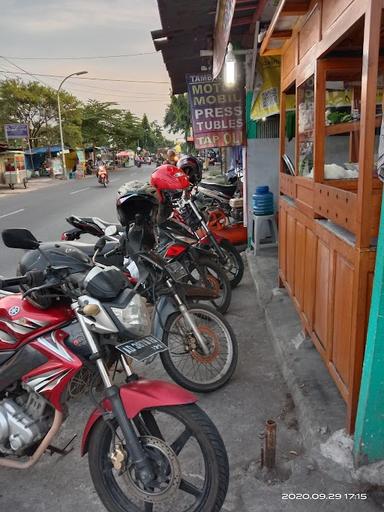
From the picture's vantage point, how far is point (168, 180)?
14.4 feet

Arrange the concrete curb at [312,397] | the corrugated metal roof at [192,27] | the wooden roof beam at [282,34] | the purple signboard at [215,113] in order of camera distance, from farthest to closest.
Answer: the purple signboard at [215,113] → the corrugated metal roof at [192,27] → the wooden roof beam at [282,34] → the concrete curb at [312,397]

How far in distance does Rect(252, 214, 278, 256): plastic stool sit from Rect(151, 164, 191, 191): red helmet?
2.27 m

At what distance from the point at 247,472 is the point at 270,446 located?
198 millimetres

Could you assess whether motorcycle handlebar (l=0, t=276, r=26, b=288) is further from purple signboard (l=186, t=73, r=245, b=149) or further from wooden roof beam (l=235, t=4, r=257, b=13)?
purple signboard (l=186, t=73, r=245, b=149)

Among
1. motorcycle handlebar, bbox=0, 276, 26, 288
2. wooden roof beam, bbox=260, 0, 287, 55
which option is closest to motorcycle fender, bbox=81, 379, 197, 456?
motorcycle handlebar, bbox=0, 276, 26, 288

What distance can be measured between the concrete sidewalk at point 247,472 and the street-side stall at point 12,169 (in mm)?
26579

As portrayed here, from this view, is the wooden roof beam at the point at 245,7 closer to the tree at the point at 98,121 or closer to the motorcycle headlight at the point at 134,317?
the motorcycle headlight at the point at 134,317

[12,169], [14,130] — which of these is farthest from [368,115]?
[14,130]

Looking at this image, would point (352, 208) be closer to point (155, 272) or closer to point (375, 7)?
point (375, 7)

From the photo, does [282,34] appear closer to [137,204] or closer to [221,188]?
[137,204]

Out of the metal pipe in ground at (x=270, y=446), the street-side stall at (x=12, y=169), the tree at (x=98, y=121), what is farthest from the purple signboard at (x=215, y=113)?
the tree at (x=98, y=121)

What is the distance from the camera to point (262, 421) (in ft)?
9.67

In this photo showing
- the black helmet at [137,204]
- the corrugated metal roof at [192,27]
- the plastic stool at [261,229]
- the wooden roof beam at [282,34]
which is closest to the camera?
the black helmet at [137,204]

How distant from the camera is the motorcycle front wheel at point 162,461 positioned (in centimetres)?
197
